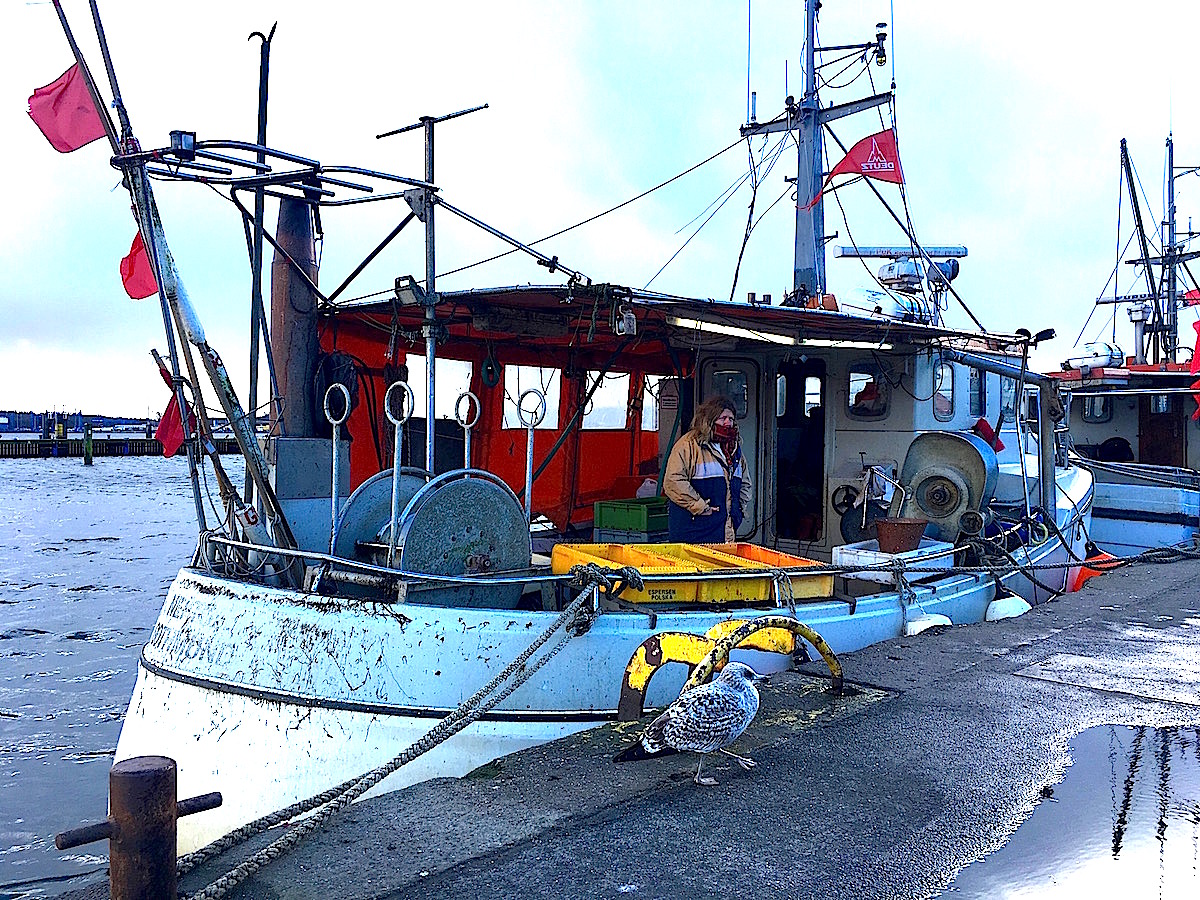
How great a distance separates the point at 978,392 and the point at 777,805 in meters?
7.91

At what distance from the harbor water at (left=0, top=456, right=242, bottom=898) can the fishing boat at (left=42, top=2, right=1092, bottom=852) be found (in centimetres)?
338

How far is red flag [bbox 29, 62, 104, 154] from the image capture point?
5.59 m

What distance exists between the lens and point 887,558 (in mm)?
7695

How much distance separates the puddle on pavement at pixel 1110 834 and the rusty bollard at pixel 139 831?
253 cm

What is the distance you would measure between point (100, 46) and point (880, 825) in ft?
18.6

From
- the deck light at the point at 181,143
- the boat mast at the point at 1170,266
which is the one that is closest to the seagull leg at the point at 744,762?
the deck light at the point at 181,143

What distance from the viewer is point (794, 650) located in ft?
17.5

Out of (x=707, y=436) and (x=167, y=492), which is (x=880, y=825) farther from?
(x=167, y=492)

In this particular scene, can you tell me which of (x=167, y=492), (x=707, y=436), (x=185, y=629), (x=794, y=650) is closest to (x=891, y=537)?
(x=707, y=436)

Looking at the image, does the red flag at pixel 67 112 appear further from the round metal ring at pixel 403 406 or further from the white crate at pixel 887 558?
the white crate at pixel 887 558

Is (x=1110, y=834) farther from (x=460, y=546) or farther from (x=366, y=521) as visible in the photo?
(x=366, y=521)

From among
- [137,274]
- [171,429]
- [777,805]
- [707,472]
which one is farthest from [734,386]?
[777,805]

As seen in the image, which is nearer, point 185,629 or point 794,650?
point 794,650

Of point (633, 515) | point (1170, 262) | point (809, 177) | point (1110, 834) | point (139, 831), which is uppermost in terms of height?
point (1170, 262)
